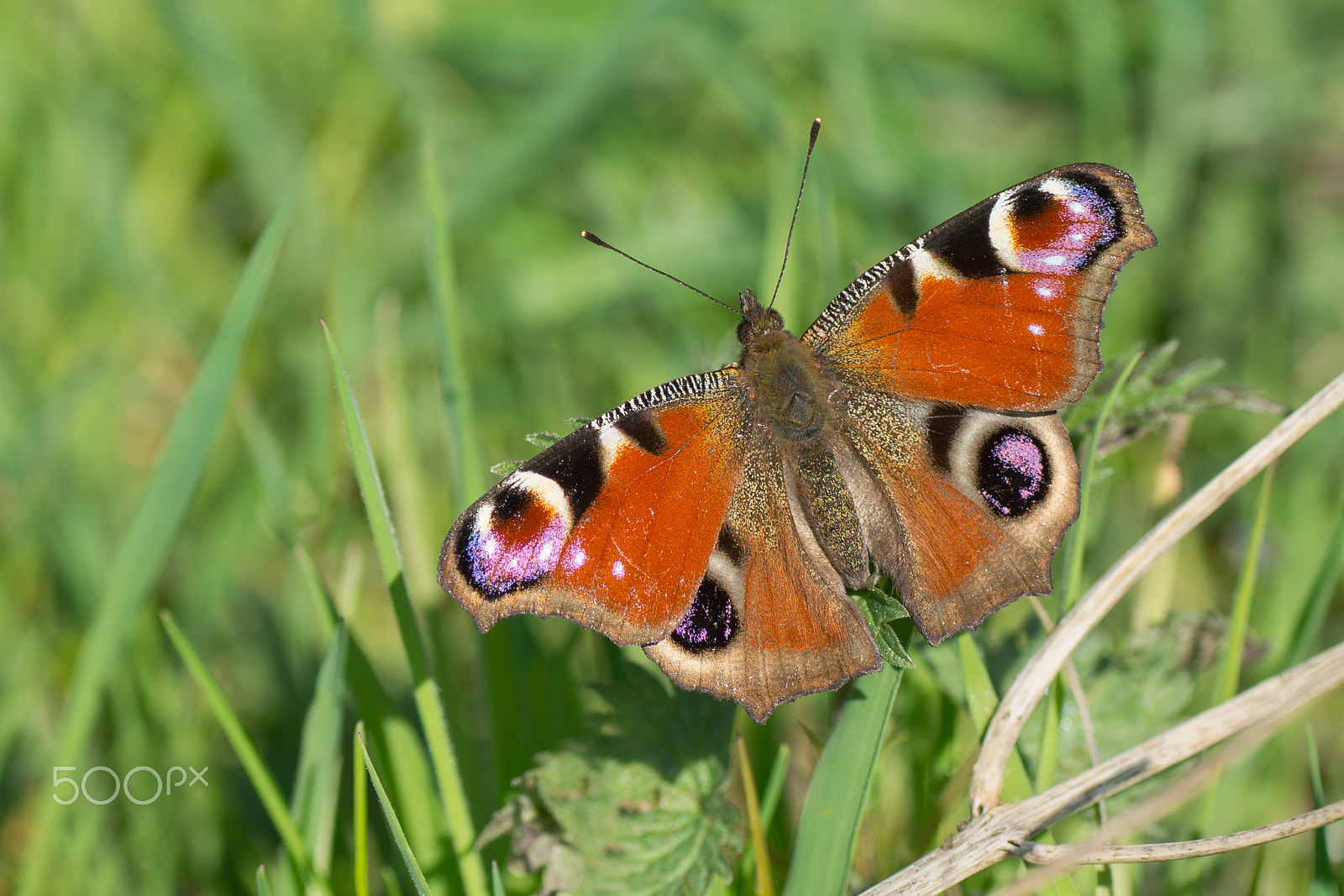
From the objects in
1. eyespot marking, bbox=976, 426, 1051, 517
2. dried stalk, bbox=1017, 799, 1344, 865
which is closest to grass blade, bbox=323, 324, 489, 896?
dried stalk, bbox=1017, 799, 1344, 865

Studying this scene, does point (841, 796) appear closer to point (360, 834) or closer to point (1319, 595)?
point (360, 834)

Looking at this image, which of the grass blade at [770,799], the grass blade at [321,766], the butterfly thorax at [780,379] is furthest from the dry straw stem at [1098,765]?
the grass blade at [321,766]

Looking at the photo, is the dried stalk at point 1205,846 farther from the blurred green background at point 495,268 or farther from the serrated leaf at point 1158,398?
the serrated leaf at point 1158,398

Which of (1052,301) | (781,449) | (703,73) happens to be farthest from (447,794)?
(703,73)

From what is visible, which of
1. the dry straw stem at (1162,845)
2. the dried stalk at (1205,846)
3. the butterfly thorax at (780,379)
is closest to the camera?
the dry straw stem at (1162,845)

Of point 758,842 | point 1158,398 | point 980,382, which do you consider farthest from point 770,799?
point 1158,398

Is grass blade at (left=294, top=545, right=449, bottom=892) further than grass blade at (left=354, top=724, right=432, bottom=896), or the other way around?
grass blade at (left=294, top=545, right=449, bottom=892)

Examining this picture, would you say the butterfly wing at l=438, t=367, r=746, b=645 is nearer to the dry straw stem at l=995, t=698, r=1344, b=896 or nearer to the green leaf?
the green leaf

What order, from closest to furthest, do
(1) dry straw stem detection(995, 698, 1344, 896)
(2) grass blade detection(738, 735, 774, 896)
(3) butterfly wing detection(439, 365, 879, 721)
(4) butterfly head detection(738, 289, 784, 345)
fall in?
(1) dry straw stem detection(995, 698, 1344, 896) < (3) butterfly wing detection(439, 365, 879, 721) < (2) grass blade detection(738, 735, 774, 896) < (4) butterfly head detection(738, 289, 784, 345)
